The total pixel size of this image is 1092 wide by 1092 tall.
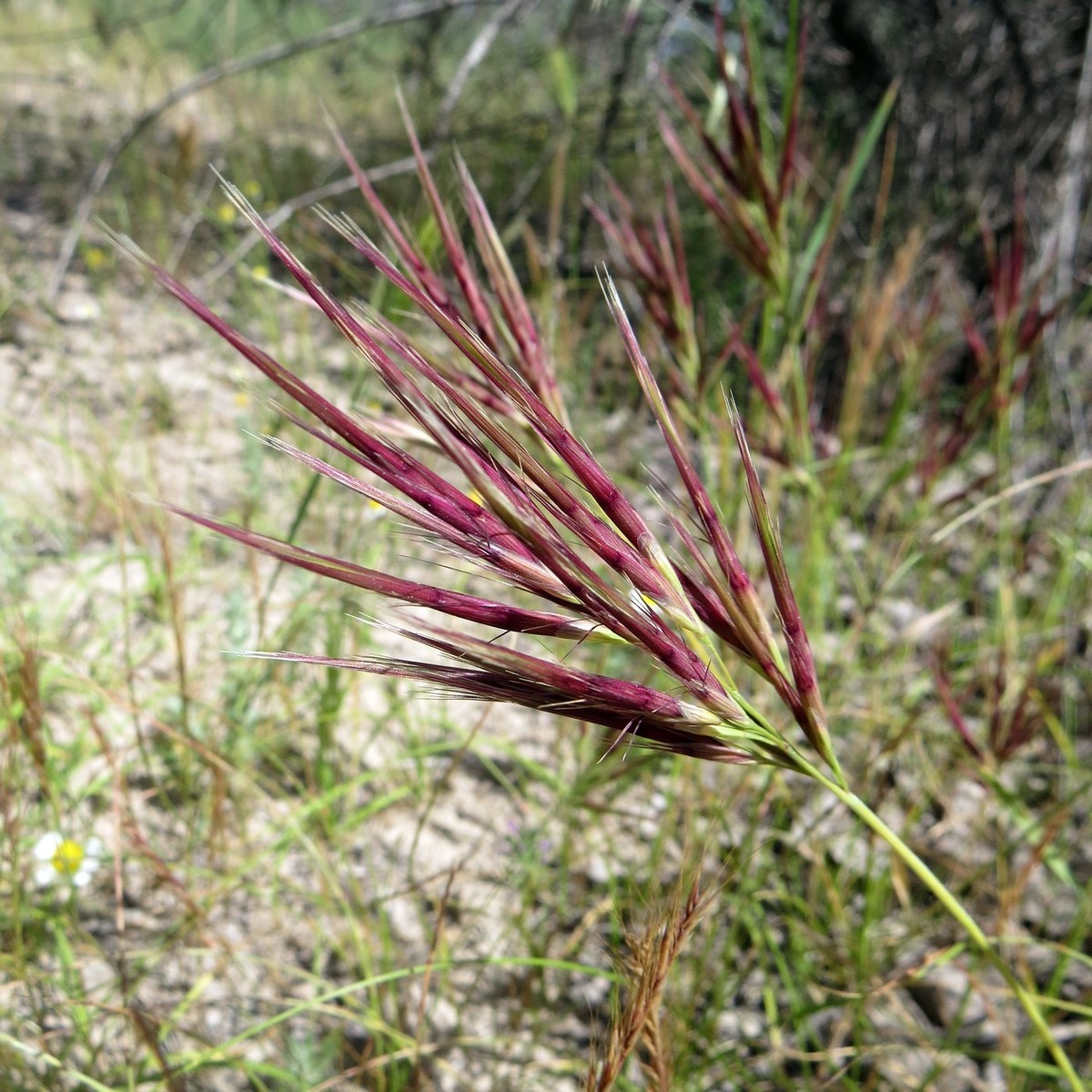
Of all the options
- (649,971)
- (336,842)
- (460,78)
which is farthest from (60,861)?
(460,78)

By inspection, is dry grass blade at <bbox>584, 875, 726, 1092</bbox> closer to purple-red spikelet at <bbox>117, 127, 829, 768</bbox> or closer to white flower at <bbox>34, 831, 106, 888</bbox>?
purple-red spikelet at <bbox>117, 127, 829, 768</bbox>

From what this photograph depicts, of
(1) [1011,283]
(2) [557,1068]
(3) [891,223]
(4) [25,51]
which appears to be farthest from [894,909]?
(4) [25,51]

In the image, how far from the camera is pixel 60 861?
120 centimetres

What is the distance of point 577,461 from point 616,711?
0.14m

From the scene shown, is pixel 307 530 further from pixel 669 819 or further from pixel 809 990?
pixel 809 990

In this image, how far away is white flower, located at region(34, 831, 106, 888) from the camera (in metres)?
1.19

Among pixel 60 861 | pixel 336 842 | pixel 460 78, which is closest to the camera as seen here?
pixel 60 861

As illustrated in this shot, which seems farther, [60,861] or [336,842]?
[336,842]

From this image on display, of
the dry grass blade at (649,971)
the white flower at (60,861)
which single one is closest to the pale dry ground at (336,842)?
the white flower at (60,861)

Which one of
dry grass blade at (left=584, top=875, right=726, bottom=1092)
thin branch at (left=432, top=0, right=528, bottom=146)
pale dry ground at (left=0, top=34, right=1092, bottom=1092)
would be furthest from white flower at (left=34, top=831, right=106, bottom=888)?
thin branch at (left=432, top=0, right=528, bottom=146)

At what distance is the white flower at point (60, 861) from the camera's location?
1189 millimetres

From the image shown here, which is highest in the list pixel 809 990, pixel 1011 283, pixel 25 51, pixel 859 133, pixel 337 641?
pixel 25 51

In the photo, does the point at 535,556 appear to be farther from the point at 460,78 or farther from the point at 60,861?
the point at 460,78

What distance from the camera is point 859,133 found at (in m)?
2.95
